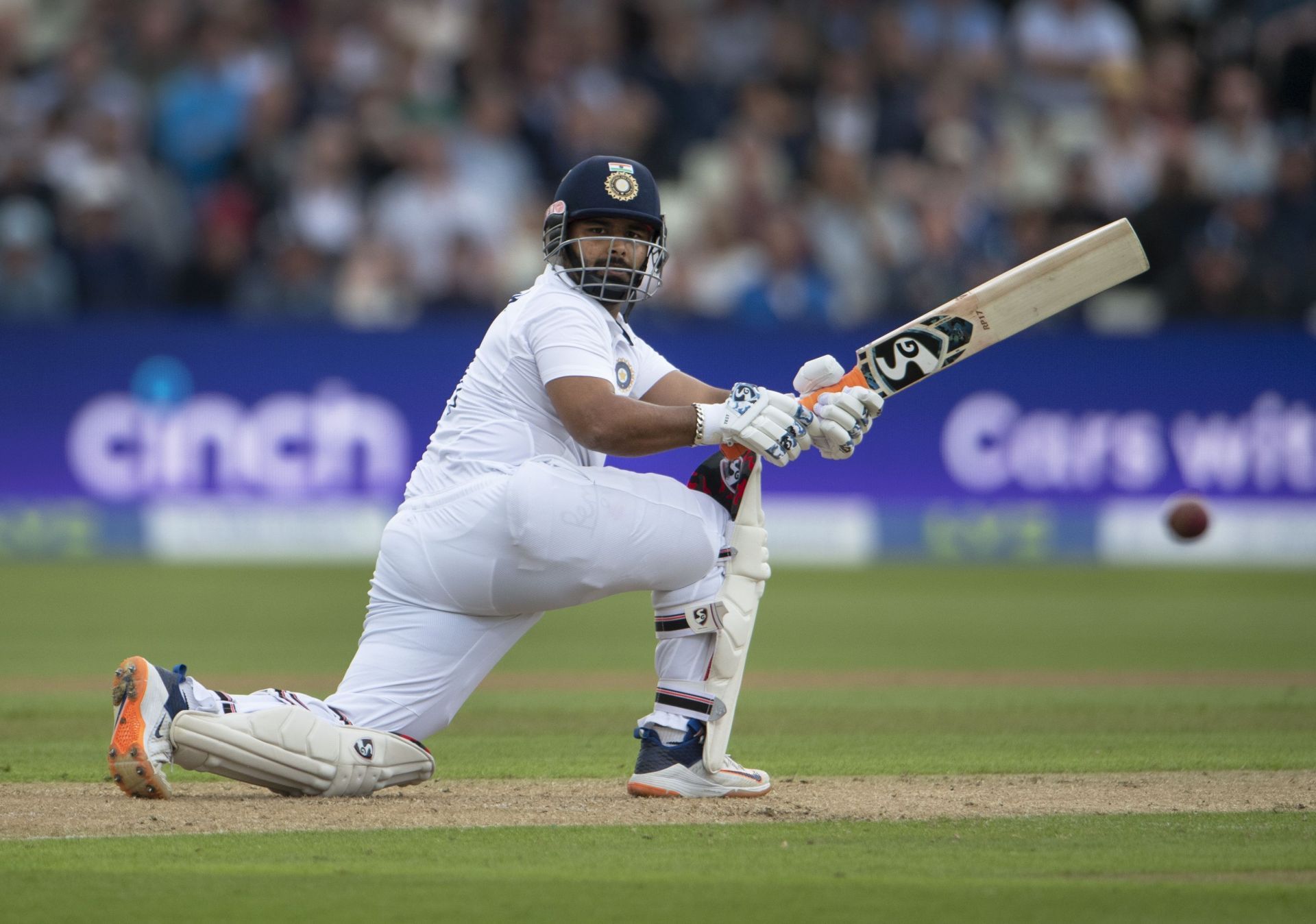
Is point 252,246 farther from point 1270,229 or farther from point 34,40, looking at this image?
point 1270,229

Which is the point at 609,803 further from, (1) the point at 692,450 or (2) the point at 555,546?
(1) the point at 692,450

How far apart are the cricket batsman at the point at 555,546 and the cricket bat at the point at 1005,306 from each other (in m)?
0.27

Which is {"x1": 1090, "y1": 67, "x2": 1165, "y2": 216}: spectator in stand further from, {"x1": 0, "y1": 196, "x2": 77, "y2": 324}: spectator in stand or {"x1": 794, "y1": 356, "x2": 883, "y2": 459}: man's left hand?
{"x1": 794, "y1": 356, "x2": 883, "y2": 459}: man's left hand

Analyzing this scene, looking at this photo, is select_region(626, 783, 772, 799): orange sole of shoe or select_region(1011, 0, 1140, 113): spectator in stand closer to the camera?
select_region(626, 783, 772, 799): orange sole of shoe

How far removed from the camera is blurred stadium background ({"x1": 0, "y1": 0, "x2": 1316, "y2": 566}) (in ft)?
45.6

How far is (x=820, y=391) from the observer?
210 inches

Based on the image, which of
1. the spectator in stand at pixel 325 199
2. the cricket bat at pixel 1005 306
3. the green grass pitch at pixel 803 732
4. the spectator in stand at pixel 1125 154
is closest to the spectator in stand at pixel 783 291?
the green grass pitch at pixel 803 732

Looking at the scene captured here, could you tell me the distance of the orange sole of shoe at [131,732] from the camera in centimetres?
491

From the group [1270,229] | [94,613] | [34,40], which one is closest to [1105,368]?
[1270,229]

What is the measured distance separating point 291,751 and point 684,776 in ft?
3.62

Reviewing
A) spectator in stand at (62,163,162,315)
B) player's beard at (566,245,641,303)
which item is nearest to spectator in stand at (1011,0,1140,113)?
spectator in stand at (62,163,162,315)

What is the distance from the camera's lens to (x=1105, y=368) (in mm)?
14453

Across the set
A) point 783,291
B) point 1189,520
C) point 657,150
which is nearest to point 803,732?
point 1189,520

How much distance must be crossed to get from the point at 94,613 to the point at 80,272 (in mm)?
4316
